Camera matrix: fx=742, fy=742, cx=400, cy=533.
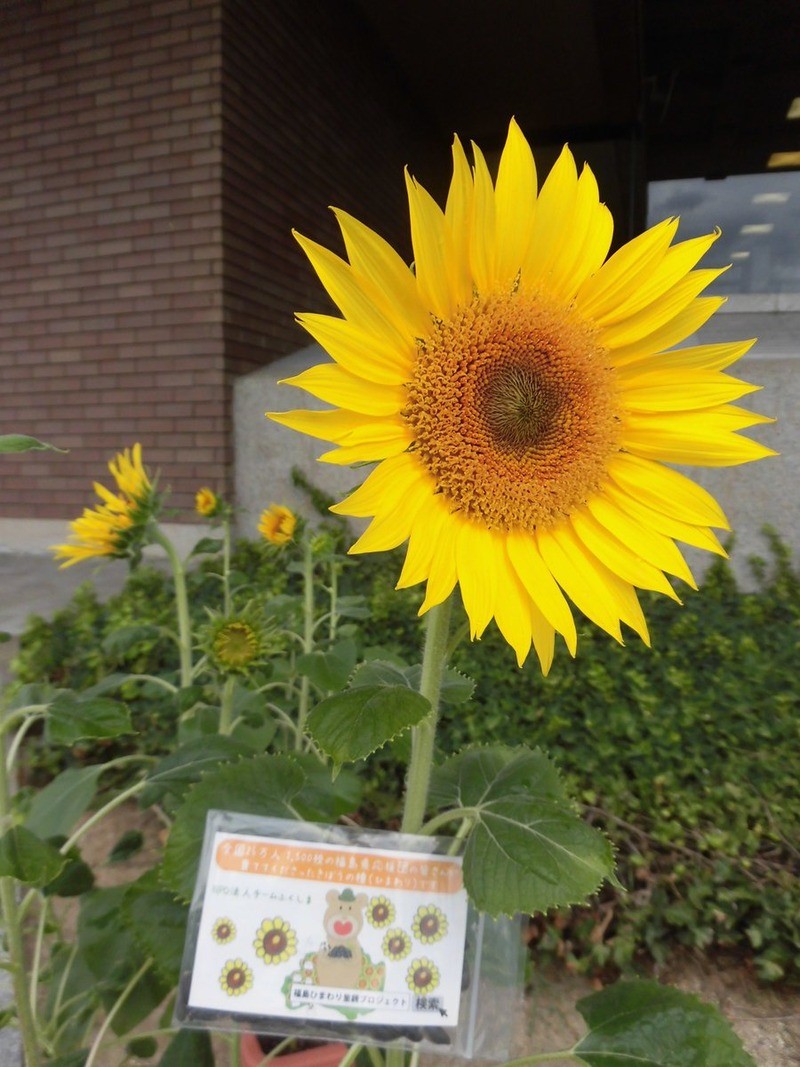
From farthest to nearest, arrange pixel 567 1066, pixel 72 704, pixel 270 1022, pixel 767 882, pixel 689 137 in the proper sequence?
1. pixel 689 137
2. pixel 767 882
3. pixel 567 1066
4. pixel 72 704
5. pixel 270 1022

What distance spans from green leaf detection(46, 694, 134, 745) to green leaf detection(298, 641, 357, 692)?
0.92ft

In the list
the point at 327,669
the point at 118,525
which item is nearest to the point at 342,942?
the point at 327,669

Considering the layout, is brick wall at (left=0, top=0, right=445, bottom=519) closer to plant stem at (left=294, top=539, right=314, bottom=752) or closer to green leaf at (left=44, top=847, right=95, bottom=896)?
plant stem at (left=294, top=539, right=314, bottom=752)

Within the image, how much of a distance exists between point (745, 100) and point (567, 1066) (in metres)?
7.11

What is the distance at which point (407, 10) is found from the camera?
5238 millimetres

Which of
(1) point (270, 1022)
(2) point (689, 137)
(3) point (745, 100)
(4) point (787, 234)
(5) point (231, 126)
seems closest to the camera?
(1) point (270, 1022)

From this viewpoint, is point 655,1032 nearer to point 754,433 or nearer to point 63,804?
point 63,804

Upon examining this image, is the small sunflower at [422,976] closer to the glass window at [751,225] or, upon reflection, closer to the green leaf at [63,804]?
the green leaf at [63,804]

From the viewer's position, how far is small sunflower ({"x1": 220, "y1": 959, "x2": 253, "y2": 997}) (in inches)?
26.0

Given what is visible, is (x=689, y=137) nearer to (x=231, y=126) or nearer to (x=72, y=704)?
(x=231, y=126)

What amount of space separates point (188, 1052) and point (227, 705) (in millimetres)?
465

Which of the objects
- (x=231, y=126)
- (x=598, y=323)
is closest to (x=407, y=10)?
(x=231, y=126)

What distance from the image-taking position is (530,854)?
2.00 ft

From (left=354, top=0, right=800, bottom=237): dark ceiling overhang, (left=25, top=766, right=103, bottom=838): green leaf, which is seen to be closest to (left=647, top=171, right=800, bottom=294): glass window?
(left=354, top=0, right=800, bottom=237): dark ceiling overhang
